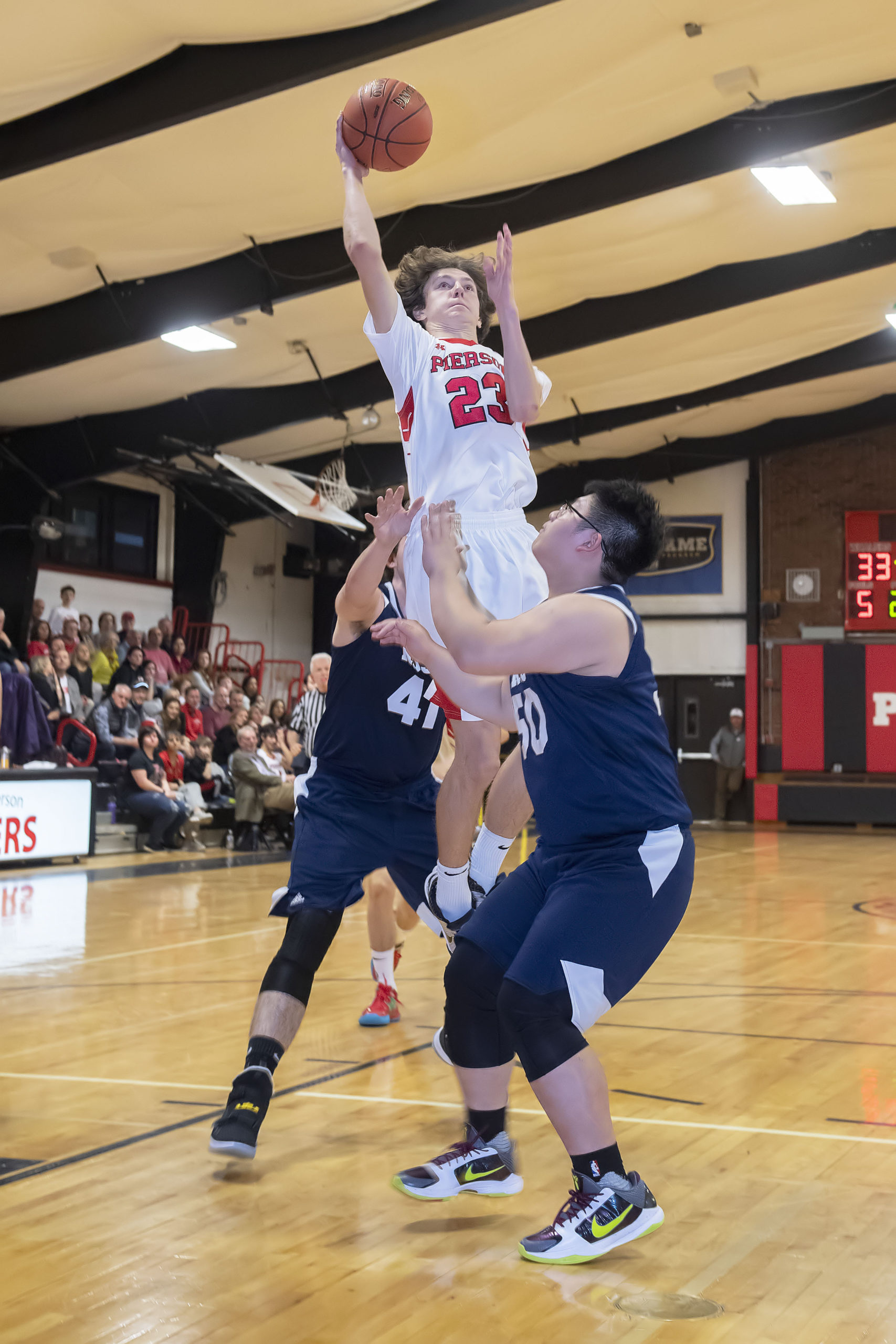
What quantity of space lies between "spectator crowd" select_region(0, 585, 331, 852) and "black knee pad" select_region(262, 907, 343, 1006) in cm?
772

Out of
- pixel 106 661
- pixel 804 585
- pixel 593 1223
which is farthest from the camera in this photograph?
pixel 804 585

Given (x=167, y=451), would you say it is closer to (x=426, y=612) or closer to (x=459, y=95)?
(x=459, y=95)

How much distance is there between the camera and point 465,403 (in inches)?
142

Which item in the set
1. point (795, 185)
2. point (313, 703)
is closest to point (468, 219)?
point (795, 185)

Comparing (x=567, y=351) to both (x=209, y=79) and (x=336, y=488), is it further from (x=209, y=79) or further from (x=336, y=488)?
(x=209, y=79)

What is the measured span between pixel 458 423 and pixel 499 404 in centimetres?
13

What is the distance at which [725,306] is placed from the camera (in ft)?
44.3

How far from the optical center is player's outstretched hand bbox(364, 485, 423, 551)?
348cm

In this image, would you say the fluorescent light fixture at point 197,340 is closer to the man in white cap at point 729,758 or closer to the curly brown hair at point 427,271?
the curly brown hair at point 427,271

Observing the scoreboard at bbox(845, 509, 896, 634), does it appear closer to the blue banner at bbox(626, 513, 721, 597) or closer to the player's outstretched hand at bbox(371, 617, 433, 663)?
the blue banner at bbox(626, 513, 721, 597)

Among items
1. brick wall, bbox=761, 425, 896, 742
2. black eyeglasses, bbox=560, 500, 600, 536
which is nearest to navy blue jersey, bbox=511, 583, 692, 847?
black eyeglasses, bbox=560, 500, 600, 536

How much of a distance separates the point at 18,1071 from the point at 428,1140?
1.54 meters

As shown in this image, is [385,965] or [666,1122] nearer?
[666,1122]

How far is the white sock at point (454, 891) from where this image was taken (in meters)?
3.66
